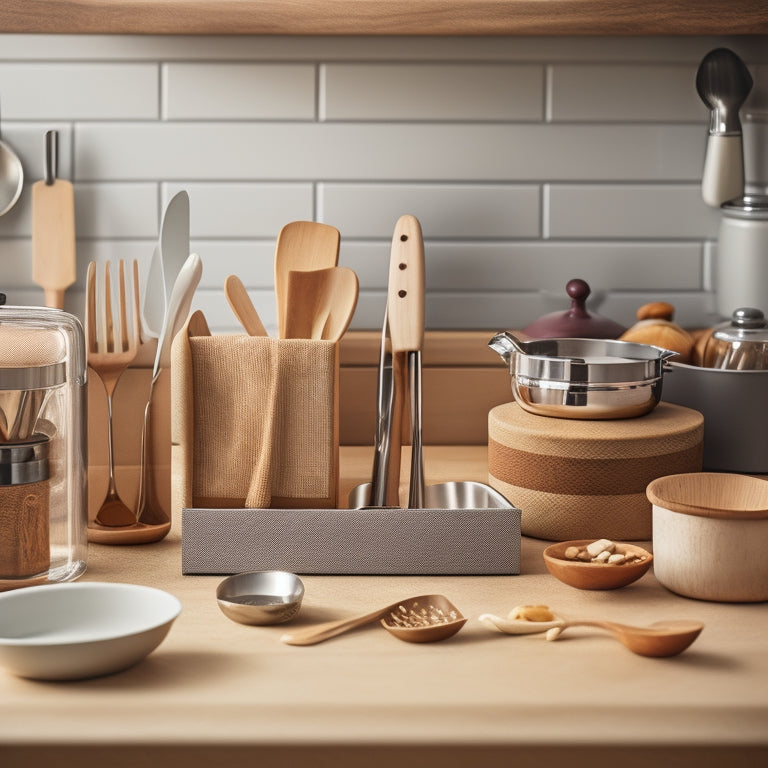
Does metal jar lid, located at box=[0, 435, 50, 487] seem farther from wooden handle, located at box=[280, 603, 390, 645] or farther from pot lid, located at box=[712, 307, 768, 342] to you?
pot lid, located at box=[712, 307, 768, 342]

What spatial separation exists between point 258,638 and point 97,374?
1.23ft

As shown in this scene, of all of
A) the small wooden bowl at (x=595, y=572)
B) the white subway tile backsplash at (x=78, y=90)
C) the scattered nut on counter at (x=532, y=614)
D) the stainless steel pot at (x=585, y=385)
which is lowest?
the scattered nut on counter at (x=532, y=614)

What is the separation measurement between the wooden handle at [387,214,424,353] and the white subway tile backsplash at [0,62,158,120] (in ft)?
1.87

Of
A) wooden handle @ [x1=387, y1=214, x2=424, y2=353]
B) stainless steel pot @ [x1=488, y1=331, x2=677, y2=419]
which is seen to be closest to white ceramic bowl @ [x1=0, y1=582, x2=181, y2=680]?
wooden handle @ [x1=387, y1=214, x2=424, y2=353]

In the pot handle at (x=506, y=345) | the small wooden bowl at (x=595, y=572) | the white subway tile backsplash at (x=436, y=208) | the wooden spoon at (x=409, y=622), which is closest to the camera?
the wooden spoon at (x=409, y=622)

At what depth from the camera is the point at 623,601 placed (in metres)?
0.88

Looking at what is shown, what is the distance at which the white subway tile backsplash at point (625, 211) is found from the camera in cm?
145

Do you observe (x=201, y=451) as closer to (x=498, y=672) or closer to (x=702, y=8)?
(x=498, y=672)

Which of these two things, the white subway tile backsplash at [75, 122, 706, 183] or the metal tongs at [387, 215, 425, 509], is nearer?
the metal tongs at [387, 215, 425, 509]

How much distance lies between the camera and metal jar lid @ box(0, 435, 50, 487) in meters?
0.87

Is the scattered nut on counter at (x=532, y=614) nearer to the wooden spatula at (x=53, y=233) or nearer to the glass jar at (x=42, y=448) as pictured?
the glass jar at (x=42, y=448)

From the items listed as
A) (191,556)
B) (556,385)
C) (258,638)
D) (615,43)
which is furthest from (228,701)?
(615,43)

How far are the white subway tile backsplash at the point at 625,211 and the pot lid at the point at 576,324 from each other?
13 cm

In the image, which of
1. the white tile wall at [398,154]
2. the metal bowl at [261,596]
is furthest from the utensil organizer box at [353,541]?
the white tile wall at [398,154]
